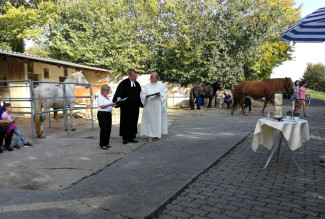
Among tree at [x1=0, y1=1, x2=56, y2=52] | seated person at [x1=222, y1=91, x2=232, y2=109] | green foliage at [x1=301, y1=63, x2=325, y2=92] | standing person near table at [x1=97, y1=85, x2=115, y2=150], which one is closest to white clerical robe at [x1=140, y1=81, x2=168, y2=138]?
standing person near table at [x1=97, y1=85, x2=115, y2=150]

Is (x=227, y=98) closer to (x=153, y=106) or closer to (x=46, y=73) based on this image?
(x=46, y=73)

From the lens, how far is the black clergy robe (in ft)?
21.7

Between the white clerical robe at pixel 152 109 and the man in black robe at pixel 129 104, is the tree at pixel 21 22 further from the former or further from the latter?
the white clerical robe at pixel 152 109

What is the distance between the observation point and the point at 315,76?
6028cm

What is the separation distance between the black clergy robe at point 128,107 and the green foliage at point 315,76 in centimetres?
6181

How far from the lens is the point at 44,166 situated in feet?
15.8

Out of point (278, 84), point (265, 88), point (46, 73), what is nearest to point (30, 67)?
point (46, 73)

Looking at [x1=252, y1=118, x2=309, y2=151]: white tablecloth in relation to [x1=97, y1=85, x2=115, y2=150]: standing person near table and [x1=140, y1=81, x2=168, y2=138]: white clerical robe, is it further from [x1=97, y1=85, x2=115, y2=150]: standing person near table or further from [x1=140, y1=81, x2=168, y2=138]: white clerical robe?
[x1=97, y1=85, x2=115, y2=150]: standing person near table

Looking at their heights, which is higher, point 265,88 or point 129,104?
point 265,88

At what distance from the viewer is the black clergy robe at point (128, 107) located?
21.7 feet

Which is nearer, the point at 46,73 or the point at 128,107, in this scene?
the point at 128,107

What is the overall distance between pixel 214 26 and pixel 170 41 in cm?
354

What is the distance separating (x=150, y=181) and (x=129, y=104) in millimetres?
3070

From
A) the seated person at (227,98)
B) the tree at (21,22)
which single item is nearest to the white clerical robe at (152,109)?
the seated person at (227,98)
